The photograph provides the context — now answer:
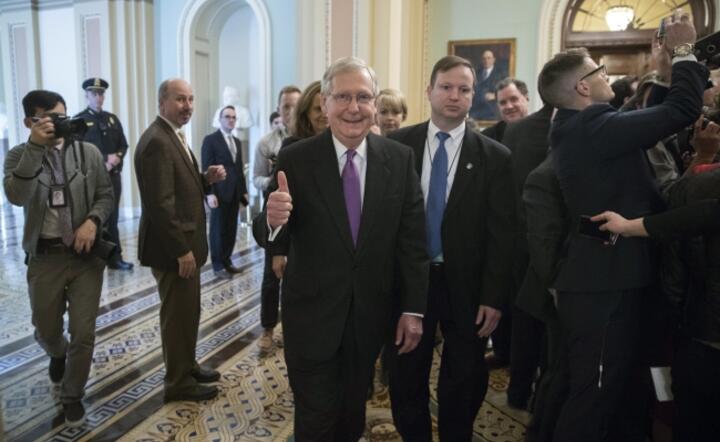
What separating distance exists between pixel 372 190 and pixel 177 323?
5.45 ft

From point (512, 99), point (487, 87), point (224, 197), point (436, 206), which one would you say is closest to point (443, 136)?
point (436, 206)

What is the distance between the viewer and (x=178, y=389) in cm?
309

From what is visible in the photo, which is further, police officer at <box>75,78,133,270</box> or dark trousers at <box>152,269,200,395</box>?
police officer at <box>75,78,133,270</box>

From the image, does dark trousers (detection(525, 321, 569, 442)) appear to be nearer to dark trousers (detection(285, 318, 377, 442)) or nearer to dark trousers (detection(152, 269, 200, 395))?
dark trousers (detection(285, 318, 377, 442))

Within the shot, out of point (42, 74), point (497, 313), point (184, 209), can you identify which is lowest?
point (497, 313)

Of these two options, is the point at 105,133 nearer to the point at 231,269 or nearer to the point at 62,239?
the point at 231,269

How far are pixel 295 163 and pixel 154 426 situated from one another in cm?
173

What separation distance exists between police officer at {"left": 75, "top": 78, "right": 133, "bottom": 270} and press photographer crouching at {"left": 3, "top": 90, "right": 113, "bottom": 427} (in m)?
3.26

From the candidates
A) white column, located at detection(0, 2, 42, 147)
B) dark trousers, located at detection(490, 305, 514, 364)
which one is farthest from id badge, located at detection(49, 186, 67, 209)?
white column, located at detection(0, 2, 42, 147)

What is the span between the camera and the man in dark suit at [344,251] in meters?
1.91

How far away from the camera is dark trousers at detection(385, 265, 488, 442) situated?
89.7 inches

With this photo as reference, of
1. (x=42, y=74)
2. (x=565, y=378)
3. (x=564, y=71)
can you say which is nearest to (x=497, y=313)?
(x=565, y=378)

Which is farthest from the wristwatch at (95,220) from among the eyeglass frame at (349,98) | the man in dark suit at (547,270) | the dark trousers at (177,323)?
the man in dark suit at (547,270)

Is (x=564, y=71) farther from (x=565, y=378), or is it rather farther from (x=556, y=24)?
(x=556, y=24)
